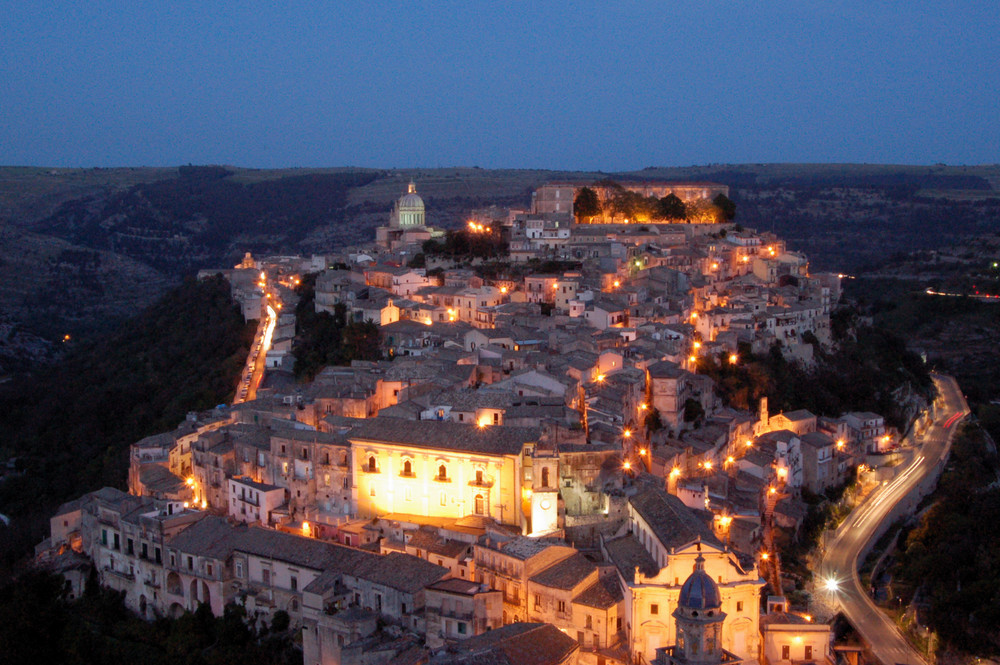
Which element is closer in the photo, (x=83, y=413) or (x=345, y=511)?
(x=345, y=511)

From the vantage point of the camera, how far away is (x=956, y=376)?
54.1 m

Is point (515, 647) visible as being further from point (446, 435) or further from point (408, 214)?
point (408, 214)

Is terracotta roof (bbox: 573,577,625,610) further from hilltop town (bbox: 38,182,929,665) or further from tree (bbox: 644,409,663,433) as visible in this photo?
tree (bbox: 644,409,663,433)

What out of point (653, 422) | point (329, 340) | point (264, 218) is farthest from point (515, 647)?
point (264, 218)

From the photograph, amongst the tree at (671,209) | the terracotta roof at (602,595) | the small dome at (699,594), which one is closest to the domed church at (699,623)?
the small dome at (699,594)

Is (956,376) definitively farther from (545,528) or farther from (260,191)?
(260,191)

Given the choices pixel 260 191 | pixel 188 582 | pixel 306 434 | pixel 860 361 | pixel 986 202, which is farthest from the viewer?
pixel 260 191

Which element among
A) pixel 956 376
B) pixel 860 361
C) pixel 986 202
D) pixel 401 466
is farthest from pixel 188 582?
pixel 986 202

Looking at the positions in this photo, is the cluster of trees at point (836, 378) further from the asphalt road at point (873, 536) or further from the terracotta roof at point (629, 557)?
the terracotta roof at point (629, 557)

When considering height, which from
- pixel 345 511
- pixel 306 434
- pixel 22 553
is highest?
pixel 306 434

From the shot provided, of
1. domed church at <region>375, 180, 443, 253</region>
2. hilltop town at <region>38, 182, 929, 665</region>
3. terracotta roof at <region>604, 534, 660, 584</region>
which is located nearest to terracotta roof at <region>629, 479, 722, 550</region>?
hilltop town at <region>38, 182, 929, 665</region>

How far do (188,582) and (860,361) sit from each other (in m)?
30.2

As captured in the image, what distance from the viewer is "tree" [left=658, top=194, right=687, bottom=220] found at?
53.6m

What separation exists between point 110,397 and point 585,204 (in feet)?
81.7
